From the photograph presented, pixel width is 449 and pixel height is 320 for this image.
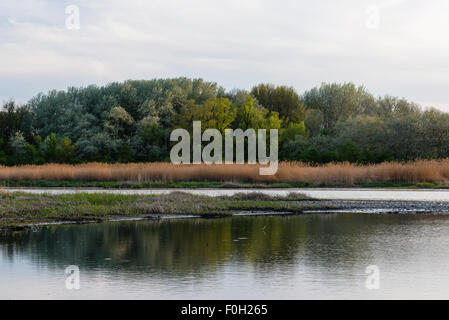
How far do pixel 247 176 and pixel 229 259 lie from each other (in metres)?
21.9

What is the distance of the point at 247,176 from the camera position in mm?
34219

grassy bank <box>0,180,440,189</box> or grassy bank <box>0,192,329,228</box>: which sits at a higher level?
grassy bank <box>0,192,329,228</box>

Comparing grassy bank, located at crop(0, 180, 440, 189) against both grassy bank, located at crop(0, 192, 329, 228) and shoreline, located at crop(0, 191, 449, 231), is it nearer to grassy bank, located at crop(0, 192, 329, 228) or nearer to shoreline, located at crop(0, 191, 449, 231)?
shoreline, located at crop(0, 191, 449, 231)

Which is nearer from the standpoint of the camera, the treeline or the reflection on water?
the reflection on water

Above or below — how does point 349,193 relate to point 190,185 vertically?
below

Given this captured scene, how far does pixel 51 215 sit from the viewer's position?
731 inches

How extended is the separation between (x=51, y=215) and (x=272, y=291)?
413 inches

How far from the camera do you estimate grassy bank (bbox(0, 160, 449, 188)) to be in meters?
33.6

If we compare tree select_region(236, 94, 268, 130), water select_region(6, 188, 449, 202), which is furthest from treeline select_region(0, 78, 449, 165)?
water select_region(6, 188, 449, 202)

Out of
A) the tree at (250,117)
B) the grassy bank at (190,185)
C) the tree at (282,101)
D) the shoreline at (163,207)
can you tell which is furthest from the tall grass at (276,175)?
the tree at (282,101)

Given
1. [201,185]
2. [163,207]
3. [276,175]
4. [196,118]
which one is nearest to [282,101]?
[196,118]

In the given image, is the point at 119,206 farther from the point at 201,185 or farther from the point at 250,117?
the point at 250,117

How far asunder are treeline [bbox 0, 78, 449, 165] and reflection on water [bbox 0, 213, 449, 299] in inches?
1021
